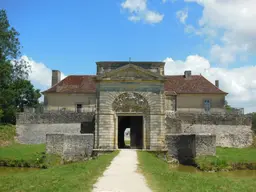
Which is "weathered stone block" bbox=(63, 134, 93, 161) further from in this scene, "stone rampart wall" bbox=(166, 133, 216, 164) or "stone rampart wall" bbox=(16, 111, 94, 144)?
"stone rampart wall" bbox=(16, 111, 94, 144)

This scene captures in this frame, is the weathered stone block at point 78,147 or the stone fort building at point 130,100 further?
the stone fort building at point 130,100

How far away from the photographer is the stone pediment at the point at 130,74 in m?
19.2

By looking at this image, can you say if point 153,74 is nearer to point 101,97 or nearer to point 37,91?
point 101,97

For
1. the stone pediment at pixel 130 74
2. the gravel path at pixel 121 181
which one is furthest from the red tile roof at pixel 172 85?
the gravel path at pixel 121 181

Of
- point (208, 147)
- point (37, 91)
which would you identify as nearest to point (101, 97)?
point (208, 147)

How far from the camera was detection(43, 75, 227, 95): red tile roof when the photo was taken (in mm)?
33969

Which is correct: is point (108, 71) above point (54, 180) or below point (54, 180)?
above

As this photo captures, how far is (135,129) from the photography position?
69.1 ft

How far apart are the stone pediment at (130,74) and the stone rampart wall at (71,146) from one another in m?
4.02

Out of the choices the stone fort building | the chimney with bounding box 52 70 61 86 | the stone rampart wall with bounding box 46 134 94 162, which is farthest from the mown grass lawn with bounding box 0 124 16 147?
the stone fort building

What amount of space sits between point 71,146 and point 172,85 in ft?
63.2

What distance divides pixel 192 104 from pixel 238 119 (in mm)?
6872

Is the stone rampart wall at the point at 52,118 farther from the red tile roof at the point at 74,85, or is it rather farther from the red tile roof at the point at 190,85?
the red tile roof at the point at 190,85

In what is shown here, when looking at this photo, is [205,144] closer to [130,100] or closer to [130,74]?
[130,100]
